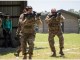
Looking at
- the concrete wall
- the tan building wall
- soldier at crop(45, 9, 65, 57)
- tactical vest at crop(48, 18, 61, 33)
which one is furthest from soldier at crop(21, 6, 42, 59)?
the tan building wall

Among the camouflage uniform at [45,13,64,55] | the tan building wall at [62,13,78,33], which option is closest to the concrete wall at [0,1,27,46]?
the camouflage uniform at [45,13,64,55]

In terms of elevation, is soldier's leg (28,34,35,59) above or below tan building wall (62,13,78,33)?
above

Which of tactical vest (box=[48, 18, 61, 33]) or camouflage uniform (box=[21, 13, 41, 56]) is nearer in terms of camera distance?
camouflage uniform (box=[21, 13, 41, 56])

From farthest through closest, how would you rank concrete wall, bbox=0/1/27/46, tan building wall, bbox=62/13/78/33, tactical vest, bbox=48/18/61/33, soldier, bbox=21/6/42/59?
1. tan building wall, bbox=62/13/78/33
2. concrete wall, bbox=0/1/27/46
3. tactical vest, bbox=48/18/61/33
4. soldier, bbox=21/6/42/59

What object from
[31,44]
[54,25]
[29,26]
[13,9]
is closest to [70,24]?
[13,9]

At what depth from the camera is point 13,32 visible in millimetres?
22000

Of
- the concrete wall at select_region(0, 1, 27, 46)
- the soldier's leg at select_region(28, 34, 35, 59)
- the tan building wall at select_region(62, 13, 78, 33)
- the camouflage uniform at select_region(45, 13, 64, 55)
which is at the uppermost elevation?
the concrete wall at select_region(0, 1, 27, 46)

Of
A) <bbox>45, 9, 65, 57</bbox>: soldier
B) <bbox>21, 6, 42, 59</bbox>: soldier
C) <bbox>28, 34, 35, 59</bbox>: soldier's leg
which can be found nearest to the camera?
<bbox>28, 34, 35, 59</bbox>: soldier's leg

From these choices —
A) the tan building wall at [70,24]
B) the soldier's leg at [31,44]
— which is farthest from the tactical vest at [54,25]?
the tan building wall at [70,24]

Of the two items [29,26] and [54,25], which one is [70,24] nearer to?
[54,25]

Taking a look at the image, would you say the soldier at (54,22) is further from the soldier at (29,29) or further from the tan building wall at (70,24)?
the tan building wall at (70,24)

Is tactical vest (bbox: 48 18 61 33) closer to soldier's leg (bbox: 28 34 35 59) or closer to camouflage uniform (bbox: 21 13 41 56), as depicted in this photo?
camouflage uniform (bbox: 21 13 41 56)

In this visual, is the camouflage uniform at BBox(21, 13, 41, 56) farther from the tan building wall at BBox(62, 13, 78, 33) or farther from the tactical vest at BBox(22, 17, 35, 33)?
the tan building wall at BBox(62, 13, 78, 33)

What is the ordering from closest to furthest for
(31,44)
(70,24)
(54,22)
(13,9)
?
(31,44) → (54,22) → (13,9) → (70,24)
